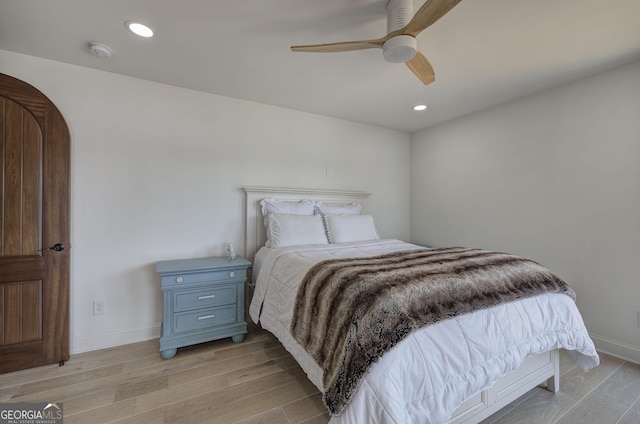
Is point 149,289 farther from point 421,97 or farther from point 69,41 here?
point 421,97

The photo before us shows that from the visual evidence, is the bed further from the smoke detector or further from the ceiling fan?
the smoke detector

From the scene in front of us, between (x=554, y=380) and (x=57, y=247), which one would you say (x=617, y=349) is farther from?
(x=57, y=247)

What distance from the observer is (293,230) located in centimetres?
264

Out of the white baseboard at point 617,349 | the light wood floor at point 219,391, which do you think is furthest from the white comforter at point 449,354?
the white baseboard at point 617,349

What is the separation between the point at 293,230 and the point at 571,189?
Result: 8.80ft

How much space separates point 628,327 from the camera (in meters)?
2.17

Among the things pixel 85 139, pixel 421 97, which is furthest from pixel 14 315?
pixel 421 97

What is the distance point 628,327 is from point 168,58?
436 cm

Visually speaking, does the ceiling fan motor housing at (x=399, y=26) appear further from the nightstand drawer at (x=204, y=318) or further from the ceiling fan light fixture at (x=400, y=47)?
the nightstand drawer at (x=204, y=318)

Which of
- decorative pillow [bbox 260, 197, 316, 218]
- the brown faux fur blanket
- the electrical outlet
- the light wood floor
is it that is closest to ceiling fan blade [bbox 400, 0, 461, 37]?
the brown faux fur blanket

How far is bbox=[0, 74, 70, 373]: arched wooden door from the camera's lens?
1.94m

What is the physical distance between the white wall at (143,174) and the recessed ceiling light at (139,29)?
0.77 metres

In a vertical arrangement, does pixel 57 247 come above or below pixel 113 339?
above

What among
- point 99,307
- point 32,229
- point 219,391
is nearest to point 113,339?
point 99,307
